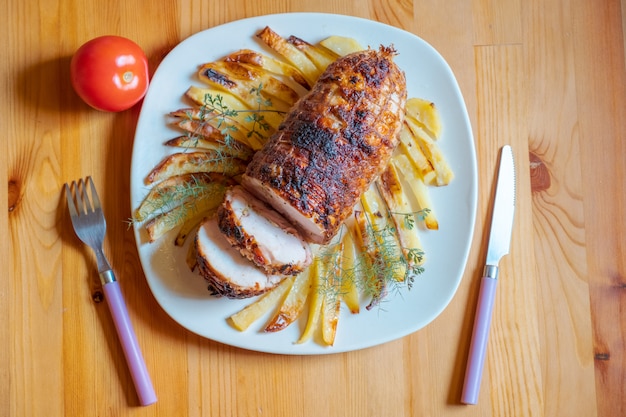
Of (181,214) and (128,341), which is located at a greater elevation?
(181,214)

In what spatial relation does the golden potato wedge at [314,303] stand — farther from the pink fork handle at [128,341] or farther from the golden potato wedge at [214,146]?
the pink fork handle at [128,341]

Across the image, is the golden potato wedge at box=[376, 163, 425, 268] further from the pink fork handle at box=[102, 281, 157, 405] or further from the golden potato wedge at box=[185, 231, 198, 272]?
the pink fork handle at box=[102, 281, 157, 405]

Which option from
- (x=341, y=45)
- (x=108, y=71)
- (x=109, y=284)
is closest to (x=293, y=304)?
(x=109, y=284)

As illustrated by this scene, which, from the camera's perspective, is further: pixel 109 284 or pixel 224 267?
pixel 109 284

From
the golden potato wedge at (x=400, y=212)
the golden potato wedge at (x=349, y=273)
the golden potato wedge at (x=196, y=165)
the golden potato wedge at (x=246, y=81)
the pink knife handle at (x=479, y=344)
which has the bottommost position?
the pink knife handle at (x=479, y=344)

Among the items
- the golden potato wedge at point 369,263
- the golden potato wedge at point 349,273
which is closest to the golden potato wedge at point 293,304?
the golden potato wedge at point 349,273

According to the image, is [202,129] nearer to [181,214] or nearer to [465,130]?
[181,214]
